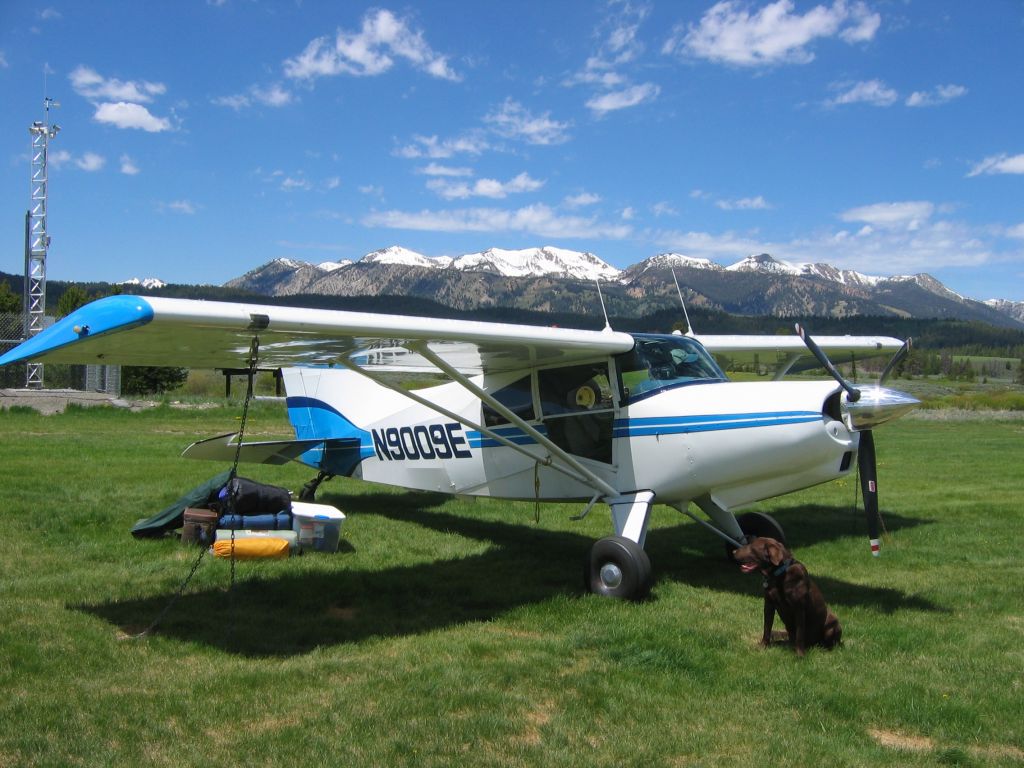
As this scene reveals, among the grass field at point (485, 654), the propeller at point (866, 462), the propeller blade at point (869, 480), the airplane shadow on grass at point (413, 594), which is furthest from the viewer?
the propeller blade at point (869, 480)

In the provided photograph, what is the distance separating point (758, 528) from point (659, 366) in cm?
251

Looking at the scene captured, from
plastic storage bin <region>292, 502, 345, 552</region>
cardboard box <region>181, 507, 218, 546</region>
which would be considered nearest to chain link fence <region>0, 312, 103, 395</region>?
cardboard box <region>181, 507, 218, 546</region>

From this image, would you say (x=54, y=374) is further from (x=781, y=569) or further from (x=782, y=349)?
(x=781, y=569)

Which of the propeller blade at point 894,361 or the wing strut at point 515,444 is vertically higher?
the propeller blade at point 894,361

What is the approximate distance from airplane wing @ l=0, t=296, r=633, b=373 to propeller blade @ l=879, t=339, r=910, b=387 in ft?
7.61

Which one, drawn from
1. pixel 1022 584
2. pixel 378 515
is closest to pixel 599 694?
pixel 1022 584

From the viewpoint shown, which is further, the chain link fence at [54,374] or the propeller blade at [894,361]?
the chain link fence at [54,374]

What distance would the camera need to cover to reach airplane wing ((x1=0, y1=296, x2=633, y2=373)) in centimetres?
507

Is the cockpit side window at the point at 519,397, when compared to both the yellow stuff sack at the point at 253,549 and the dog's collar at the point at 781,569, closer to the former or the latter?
the yellow stuff sack at the point at 253,549

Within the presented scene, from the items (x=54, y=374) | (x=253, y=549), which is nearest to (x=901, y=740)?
(x=253, y=549)

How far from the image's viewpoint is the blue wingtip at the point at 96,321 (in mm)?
4863

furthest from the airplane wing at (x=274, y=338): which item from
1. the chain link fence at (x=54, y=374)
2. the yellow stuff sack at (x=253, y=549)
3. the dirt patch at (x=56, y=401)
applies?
the chain link fence at (x=54, y=374)

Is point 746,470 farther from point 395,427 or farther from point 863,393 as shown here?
point 395,427

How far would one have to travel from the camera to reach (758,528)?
30.4 ft
